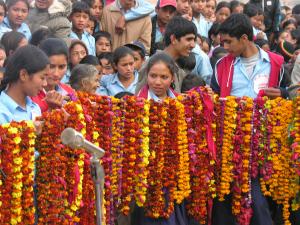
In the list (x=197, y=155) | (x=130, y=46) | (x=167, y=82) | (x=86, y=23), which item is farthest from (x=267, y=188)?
(x=86, y=23)

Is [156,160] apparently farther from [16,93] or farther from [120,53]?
[120,53]

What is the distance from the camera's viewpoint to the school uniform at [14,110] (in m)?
6.28

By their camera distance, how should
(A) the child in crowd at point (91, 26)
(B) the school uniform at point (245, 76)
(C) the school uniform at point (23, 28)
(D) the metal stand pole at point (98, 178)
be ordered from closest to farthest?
(D) the metal stand pole at point (98, 178)
(B) the school uniform at point (245, 76)
(C) the school uniform at point (23, 28)
(A) the child in crowd at point (91, 26)

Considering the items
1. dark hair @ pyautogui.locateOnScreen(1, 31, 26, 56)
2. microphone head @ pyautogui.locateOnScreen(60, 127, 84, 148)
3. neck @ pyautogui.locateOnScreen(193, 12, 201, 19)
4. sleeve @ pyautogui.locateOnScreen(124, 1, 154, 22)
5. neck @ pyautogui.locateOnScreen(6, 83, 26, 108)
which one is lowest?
neck @ pyautogui.locateOnScreen(193, 12, 201, 19)

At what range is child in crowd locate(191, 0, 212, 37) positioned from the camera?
43.9 feet

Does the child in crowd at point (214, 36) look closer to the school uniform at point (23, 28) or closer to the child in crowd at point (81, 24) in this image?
the child in crowd at point (81, 24)

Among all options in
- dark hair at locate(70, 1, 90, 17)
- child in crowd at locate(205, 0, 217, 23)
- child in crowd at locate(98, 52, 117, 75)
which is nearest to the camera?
child in crowd at locate(98, 52, 117, 75)

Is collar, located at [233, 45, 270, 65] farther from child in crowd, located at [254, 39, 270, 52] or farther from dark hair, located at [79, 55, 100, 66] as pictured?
child in crowd, located at [254, 39, 270, 52]

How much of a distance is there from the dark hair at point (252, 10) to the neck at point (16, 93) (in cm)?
881

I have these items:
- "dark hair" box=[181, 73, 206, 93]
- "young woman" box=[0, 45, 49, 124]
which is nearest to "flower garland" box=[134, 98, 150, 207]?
"young woman" box=[0, 45, 49, 124]

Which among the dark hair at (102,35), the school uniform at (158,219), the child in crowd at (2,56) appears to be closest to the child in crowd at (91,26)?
the dark hair at (102,35)

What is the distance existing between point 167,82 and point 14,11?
3.34 m

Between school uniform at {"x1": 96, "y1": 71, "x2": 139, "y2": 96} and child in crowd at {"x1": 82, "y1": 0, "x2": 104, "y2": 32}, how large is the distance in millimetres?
2190

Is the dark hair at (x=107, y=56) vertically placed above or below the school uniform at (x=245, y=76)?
below
